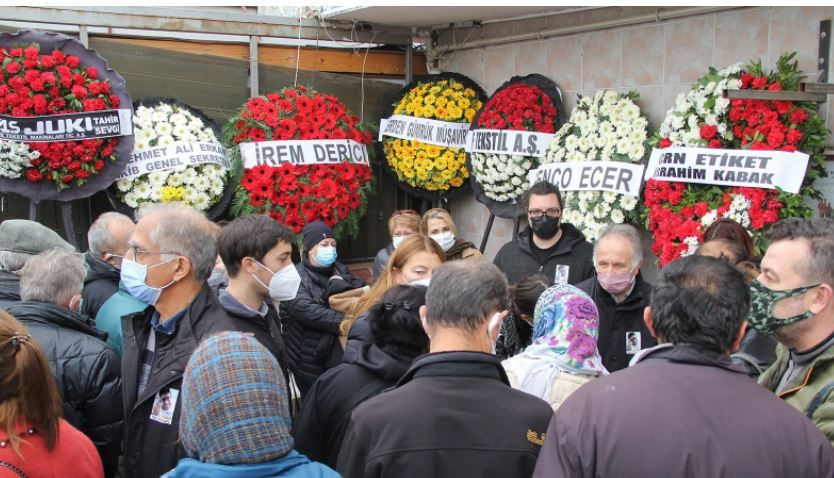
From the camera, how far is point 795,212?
555 centimetres

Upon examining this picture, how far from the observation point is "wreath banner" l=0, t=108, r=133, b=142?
629 centimetres

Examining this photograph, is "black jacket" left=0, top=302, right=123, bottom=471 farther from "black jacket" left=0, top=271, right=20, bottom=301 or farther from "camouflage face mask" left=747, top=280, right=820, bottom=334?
"camouflage face mask" left=747, top=280, right=820, bottom=334

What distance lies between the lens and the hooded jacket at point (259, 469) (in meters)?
2.02

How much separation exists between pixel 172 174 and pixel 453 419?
5.34 m

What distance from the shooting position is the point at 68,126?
6488 millimetres

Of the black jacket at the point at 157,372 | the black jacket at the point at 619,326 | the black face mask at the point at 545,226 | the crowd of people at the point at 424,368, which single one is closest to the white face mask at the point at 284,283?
the crowd of people at the point at 424,368

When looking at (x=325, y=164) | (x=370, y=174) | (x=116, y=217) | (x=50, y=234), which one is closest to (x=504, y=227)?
(x=370, y=174)

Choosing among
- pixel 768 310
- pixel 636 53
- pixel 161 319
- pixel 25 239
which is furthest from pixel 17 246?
pixel 636 53

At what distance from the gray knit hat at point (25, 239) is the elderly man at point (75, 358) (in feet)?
2.07

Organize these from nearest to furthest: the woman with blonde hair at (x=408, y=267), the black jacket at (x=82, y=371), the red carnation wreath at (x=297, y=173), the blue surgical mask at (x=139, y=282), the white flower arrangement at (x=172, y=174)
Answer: the black jacket at (x=82, y=371)
the blue surgical mask at (x=139, y=282)
the woman with blonde hair at (x=408, y=267)
the white flower arrangement at (x=172, y=174)
the red carnation wreath at (x=297, y=173)

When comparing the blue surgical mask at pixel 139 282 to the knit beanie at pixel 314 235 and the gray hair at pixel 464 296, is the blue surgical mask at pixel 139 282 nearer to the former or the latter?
A: the gray hair at pixel 464 296

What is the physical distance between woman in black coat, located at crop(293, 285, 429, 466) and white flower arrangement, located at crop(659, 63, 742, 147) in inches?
150

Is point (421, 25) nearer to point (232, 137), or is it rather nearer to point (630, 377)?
point (232, 137)

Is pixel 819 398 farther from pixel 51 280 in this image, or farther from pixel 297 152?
pixel 297 152
